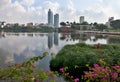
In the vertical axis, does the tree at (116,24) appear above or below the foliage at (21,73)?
below

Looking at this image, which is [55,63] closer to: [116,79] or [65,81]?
[65,81]

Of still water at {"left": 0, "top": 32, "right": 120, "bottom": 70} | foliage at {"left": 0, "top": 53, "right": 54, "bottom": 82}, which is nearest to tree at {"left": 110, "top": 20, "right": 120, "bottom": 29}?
still water at {"left": 0, "top": 32, "right": 120, "bottom": 70}

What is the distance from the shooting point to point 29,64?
8812mm

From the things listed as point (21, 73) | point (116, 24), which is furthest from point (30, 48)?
point (116, 24)

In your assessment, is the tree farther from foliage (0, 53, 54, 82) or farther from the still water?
foliage (0, 53, 54, 82)

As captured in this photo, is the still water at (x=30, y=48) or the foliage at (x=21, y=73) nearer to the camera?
the foliage at (x=21, y=73)

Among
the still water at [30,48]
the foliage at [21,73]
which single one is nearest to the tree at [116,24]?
the still water at [30,48]

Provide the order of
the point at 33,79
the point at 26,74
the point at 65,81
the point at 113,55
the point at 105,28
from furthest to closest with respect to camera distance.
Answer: the point at 105,28 < the point at 113,55 < the point at 65,81 < the point at 26,74 < the point at 33,79

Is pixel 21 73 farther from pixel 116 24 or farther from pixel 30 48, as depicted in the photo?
pixel 116 24

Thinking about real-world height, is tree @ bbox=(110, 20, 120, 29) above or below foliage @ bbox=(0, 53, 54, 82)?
below

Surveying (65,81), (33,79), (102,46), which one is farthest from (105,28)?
(33,79)

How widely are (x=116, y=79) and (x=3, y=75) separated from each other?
11.9ft

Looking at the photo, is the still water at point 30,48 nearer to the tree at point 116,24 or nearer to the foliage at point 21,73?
the foliage at point 21,73

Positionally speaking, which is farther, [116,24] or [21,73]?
[116,24]
